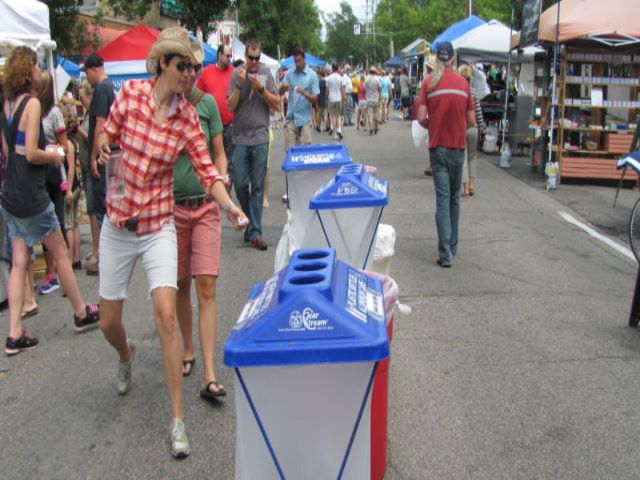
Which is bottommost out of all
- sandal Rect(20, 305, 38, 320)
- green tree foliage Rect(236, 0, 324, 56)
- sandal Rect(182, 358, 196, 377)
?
sandal Rect(20, 305, 38, 320)

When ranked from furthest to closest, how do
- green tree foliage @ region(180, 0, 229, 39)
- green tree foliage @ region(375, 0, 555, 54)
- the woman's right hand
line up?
1. green tree foliage @ region(375, 0, 555, 54)
2. green tree foliage @ region(180, 0, 229, 39)
3. the woman's right hand

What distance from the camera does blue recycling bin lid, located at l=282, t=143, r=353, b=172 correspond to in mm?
5820

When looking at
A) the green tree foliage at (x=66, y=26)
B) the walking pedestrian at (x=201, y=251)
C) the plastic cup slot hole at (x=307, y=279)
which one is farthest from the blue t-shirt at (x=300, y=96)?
the plastic cup slot hole at (x=307, y=279)

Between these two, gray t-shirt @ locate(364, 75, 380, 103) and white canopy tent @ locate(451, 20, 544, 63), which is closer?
white canopy tent @ locate(451, 20, 544, 63)

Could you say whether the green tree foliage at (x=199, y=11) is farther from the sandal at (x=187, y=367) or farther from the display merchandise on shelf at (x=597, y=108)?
the sandal at (x=187, y=367)

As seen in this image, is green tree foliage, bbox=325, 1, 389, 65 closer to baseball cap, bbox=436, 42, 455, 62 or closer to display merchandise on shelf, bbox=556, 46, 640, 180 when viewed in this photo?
display merchandise on shelf, bbox=556, 46, 640, 180

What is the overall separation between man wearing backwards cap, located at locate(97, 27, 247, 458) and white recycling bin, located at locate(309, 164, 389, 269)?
888mm

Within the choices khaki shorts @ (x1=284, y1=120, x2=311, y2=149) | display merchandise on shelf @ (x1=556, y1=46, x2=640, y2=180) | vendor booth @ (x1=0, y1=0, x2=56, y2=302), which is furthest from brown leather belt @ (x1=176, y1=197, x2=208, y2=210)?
display merchandise on shelf @ (x1=556, y1=46, x2=640, y2=180)

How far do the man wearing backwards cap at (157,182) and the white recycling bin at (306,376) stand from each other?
105 centimetres

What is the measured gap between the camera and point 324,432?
2.51 meters

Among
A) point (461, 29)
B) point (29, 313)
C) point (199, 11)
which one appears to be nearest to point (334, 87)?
point (461, 29)

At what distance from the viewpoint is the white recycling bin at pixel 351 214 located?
14.3 feet

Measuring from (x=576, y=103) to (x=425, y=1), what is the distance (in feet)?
198

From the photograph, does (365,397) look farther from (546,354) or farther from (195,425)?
(546,354)
